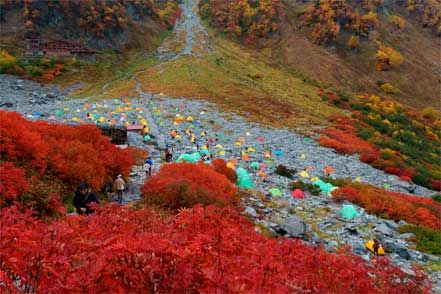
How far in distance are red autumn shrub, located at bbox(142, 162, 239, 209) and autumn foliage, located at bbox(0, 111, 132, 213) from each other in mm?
1936

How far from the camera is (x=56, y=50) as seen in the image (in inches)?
2269

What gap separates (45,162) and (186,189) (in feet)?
14.5

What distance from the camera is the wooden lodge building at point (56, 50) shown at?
186 ft

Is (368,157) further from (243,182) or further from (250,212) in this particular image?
(250,212)

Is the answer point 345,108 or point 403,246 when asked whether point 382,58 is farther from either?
point 403,246

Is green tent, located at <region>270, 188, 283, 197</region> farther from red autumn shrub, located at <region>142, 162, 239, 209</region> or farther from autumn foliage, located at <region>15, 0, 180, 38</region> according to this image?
autumn foliage, located at <region>15, 0, 180, 38</region>

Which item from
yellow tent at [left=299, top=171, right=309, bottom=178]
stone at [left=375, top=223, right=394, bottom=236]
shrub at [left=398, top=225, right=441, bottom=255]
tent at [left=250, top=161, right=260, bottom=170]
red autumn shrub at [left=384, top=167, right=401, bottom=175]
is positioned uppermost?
shrub at [left=398, top=225, right=441, bottom=255]

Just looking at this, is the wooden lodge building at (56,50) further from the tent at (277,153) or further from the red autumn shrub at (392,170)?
the red autumn shrub at (392,170)

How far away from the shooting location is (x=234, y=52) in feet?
249

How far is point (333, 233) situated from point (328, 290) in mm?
8729

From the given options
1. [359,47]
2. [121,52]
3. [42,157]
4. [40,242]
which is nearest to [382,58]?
[359,47]

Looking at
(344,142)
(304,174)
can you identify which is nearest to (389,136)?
(344,142)

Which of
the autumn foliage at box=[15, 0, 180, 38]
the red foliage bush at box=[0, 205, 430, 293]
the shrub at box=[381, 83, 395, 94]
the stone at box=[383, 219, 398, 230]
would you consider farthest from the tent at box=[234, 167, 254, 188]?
the shrub at box=[381, 83, 395, 94]

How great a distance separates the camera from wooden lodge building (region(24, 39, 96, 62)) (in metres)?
56.7
